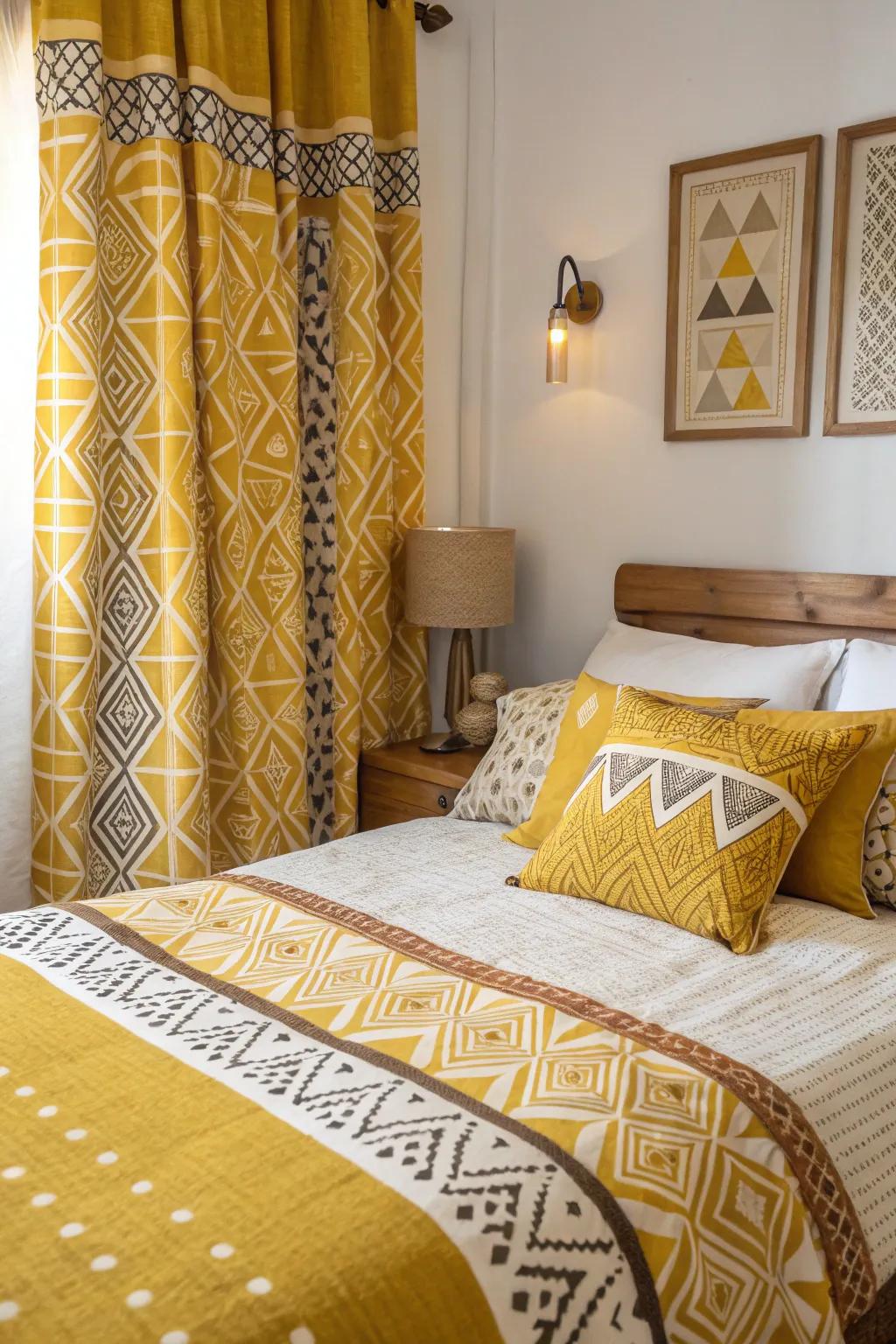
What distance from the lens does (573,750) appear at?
7.45 feet

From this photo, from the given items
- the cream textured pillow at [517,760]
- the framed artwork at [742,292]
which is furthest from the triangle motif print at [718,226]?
the cream textured pillow at [517,760]

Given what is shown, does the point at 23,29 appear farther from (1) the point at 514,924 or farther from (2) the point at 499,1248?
(2) the point at 499,1248

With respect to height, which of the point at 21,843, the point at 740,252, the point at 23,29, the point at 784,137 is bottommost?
the point at 21,843

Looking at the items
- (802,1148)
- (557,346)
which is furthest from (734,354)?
(802,1148)

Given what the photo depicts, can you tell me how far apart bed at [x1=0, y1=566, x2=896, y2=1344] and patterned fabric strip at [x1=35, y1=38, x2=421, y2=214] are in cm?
158

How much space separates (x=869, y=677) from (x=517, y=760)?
2.36 ft

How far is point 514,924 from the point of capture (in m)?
1.87

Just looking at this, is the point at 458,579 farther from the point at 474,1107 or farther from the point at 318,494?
the point at 474,1107

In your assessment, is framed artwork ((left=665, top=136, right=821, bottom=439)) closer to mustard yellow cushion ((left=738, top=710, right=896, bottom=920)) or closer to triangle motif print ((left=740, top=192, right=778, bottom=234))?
triangle motif print ((left=740, top=192, right=778, bottom=234))

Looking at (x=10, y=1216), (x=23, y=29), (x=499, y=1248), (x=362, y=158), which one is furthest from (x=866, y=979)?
(x=23, y=29)

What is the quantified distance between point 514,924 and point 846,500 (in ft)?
3.97

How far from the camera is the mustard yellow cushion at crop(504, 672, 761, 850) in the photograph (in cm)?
223

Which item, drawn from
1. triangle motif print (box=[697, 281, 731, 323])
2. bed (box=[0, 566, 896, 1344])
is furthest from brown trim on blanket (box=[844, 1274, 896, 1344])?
triangle motif print (box=[697, 281, 731, 323])

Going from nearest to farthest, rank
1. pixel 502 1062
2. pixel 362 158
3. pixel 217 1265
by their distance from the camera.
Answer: pixel 217 1265
pixel 502 1062
pixel 362 158
